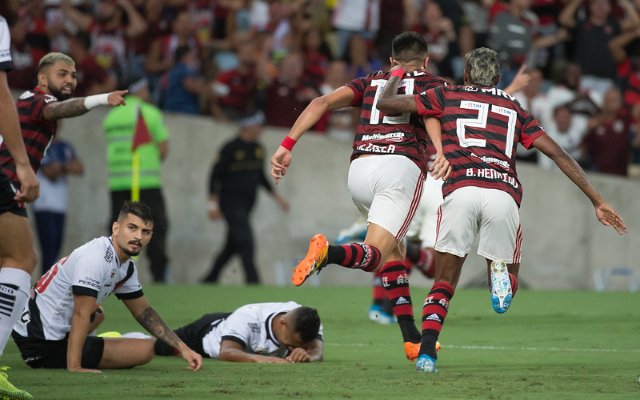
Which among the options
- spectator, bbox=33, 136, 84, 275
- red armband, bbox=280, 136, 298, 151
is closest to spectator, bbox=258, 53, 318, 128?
spectator, bbox=33, 136, 84, 275

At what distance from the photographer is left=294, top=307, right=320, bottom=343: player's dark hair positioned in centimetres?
655

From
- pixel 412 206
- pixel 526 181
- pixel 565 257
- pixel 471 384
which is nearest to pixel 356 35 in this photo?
pixel 526 181

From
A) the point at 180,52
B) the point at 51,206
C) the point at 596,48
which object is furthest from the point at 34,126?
the point at 596,48

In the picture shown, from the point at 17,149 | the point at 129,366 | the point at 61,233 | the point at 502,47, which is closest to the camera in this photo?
the point at 17,149

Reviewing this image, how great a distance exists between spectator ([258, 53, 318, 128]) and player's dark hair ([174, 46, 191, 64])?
1.21 meters

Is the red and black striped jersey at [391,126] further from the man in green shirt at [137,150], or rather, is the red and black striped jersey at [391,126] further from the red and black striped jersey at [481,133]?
the man in green shirt at [137,150]

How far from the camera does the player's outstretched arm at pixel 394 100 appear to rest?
611 centimetres

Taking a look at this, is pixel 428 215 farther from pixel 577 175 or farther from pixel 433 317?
pixel 433 317

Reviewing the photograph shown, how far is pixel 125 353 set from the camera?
20.5ft

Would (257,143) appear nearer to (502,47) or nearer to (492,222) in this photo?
(502,47)

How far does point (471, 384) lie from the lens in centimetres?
525

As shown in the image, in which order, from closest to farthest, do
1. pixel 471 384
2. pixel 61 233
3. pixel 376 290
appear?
pixel 471 384 → pixel 376 290 → pixel 61 233

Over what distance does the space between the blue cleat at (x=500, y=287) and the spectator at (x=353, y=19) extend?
10.4 meters

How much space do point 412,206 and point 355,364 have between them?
3.93 ft
